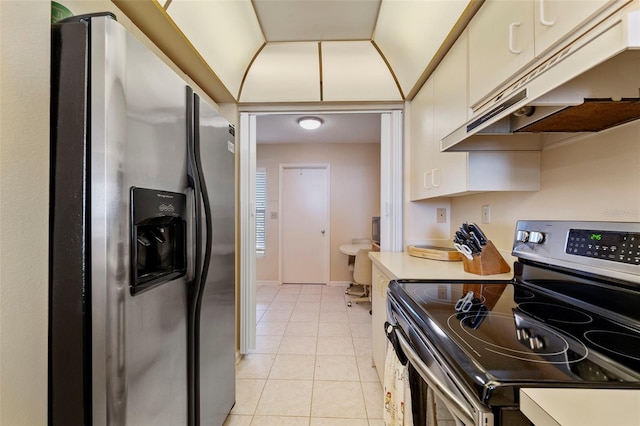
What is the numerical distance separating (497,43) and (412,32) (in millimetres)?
680

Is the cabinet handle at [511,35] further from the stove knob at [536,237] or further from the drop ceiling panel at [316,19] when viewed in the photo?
the drop ceiling panel at [316,19]

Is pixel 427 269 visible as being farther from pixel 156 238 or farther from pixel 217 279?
pixel 156 238

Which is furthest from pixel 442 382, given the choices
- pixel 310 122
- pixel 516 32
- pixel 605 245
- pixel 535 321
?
pixel 310 122

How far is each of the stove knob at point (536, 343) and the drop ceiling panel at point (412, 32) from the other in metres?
1.35

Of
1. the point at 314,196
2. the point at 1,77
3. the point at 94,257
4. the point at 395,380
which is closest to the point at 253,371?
the point at 395,380

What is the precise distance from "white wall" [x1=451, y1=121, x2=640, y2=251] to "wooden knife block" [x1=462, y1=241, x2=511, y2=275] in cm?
15

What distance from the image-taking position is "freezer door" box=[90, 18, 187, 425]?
27.5 inches

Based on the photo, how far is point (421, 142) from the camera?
1876mm

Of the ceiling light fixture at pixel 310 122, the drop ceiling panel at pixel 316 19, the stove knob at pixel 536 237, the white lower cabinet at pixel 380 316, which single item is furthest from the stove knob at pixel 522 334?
the ceiling light fixture at pixel 310 122

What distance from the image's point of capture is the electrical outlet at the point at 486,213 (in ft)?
5.27

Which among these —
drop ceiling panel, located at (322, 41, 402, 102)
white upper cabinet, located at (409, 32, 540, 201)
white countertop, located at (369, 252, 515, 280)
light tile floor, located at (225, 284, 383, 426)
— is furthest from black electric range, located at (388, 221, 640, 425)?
drop ceiling panel, located at (322, 41, 402, 102)

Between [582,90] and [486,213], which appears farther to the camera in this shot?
[486,213]

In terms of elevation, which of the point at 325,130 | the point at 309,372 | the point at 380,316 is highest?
the point at 325,130

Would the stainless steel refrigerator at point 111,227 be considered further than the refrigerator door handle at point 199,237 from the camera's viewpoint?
No
